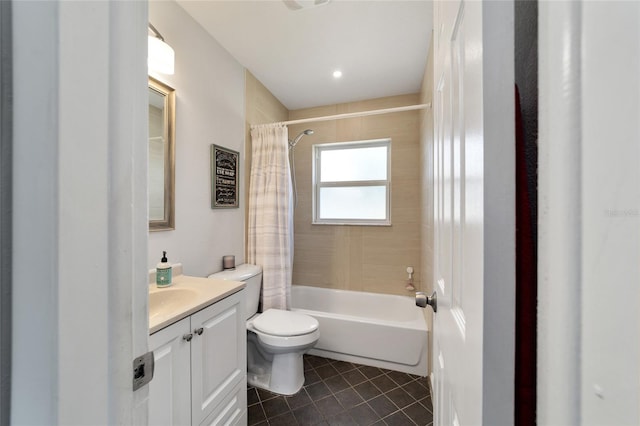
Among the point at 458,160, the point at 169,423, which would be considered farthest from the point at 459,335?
the point at 169,423

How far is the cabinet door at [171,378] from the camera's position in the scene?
94 centimetres

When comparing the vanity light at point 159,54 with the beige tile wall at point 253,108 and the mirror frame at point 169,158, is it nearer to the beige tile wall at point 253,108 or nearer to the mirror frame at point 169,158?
the mirror frame at point 169,158

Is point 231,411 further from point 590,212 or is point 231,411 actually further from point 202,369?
point 590,212

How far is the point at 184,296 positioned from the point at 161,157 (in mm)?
818

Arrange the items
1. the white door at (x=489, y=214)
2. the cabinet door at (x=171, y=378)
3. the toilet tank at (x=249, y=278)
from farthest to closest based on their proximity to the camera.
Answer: the toilet tank at (x=249, y=278), the cabinet door at (x=171, y=378), the white door at (x=489, y=214)

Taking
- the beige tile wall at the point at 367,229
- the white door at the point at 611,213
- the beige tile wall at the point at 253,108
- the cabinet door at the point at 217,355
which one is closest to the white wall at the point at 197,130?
the beige tile wall at the point at 253,108

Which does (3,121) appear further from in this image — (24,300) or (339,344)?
(339,344)

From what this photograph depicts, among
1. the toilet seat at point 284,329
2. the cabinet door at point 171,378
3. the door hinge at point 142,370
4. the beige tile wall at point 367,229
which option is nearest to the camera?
the door hinge at point 142,370

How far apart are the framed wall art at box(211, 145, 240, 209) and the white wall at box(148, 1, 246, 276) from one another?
44mm

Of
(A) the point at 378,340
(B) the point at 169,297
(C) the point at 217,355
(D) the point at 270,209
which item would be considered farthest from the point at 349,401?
(D) the point at 270,209

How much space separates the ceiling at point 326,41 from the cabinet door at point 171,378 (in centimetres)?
180

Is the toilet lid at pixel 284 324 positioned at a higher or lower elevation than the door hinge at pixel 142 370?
lower

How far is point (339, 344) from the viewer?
7.09ft

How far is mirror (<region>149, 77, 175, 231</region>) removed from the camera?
56.9 inches
